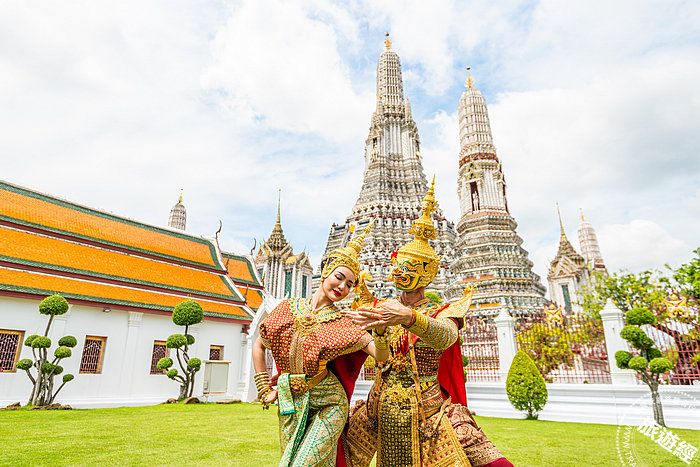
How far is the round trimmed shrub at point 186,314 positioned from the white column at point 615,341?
40.3ft

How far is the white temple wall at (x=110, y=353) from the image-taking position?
11.6 metres

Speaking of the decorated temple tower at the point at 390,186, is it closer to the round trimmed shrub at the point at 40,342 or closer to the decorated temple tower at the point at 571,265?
the decorated temple tower at the point at 571,265

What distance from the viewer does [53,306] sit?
1119cm

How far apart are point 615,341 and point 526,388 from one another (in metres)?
2.55

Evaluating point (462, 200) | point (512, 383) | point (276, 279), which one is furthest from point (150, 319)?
point (276, 279)

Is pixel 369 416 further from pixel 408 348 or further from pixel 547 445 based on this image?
pixel 547 445

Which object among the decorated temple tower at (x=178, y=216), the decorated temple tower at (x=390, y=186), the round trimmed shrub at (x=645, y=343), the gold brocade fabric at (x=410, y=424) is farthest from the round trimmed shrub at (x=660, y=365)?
the decorated temple tower at (x=178, y=216)

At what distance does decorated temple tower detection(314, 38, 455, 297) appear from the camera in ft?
113

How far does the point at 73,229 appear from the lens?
48.9 ft

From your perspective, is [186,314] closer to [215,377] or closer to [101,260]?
[215,377]

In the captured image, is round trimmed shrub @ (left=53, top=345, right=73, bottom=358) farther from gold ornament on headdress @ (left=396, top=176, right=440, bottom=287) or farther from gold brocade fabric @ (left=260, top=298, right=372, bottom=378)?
gold ornament on headdress @ (left=396, top=176, right=440, bottom=287)

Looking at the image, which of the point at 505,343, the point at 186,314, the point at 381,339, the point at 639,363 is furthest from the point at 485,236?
the point at 381,339

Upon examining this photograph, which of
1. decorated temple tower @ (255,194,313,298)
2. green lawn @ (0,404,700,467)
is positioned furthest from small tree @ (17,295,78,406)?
decorated temple tower @ (255,194,313,298)

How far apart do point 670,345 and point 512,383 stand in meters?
3.74
